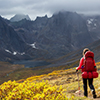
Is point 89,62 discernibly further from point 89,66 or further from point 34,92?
point 34,92

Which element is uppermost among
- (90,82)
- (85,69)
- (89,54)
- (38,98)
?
(89,54)

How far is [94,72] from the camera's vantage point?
10062 millimetres

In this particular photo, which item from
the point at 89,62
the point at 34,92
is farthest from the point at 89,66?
the point at 34,92

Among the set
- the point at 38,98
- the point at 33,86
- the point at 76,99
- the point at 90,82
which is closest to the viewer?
the point at 38,98

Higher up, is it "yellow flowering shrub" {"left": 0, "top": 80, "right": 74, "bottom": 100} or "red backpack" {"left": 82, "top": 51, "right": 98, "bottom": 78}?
"red backpack" {"left": 82, "top": 51, "right": 98, "bottom": 78}

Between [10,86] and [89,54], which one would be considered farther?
[89,54]

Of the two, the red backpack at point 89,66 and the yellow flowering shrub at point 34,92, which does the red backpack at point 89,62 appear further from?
the yellow flowering shrub at point 34,92

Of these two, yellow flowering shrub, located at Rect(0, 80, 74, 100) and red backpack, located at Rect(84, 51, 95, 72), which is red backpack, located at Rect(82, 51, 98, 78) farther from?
yellow flowering shrub, located at Rect(0, 80, 74, 100)

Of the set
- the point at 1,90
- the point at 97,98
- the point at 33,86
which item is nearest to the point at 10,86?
the point at 1,90

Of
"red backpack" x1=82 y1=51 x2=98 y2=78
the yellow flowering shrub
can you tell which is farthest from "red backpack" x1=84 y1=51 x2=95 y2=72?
the yellow flowering shrub

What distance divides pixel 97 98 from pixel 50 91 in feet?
15.6

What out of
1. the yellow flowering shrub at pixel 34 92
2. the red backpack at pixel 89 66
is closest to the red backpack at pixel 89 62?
the red backpack at pixel 89 66

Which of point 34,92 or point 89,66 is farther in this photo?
point 89,66

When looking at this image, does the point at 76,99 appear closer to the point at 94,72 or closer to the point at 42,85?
the point at 94,72
